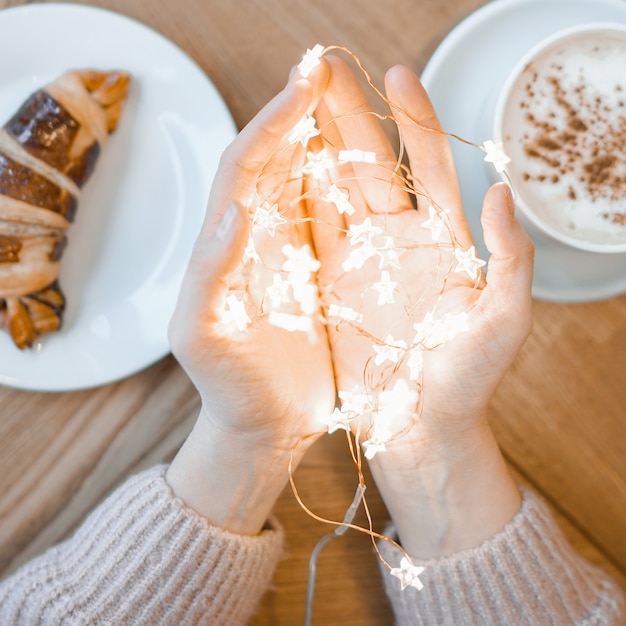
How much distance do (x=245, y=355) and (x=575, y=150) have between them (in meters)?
0.47

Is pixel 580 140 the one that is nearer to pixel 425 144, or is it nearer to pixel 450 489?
pixel 425 144

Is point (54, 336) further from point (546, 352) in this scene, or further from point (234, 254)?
point (546, 352)

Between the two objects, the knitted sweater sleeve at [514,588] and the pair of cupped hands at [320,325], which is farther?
the knitted sweater sleeve at [514,588]

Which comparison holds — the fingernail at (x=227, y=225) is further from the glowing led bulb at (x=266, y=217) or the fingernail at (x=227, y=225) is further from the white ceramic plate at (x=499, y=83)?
the white ceramic plate at (x=499, y=83)

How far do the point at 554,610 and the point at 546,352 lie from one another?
0.33 meters

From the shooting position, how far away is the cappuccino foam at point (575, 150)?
78 cm

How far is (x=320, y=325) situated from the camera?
0.83 meters

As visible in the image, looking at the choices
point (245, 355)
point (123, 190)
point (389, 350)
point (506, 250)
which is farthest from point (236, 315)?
point (123, 190)

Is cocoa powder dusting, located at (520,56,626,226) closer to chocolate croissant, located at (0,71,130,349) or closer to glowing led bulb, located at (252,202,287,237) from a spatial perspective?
glowing led bulb, located at (252,202,287,237)

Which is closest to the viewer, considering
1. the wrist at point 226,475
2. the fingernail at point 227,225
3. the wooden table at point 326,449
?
the fingernail at point 227,225

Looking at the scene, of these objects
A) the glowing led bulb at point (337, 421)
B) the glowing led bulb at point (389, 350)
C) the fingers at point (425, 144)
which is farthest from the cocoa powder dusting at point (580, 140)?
the glowing led bulb at point (337, 421)

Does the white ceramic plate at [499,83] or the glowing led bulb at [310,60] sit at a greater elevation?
the glowing led bulb at [310,60]

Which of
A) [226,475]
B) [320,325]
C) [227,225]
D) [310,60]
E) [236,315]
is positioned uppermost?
[310,60]

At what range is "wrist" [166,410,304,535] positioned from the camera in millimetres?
785
